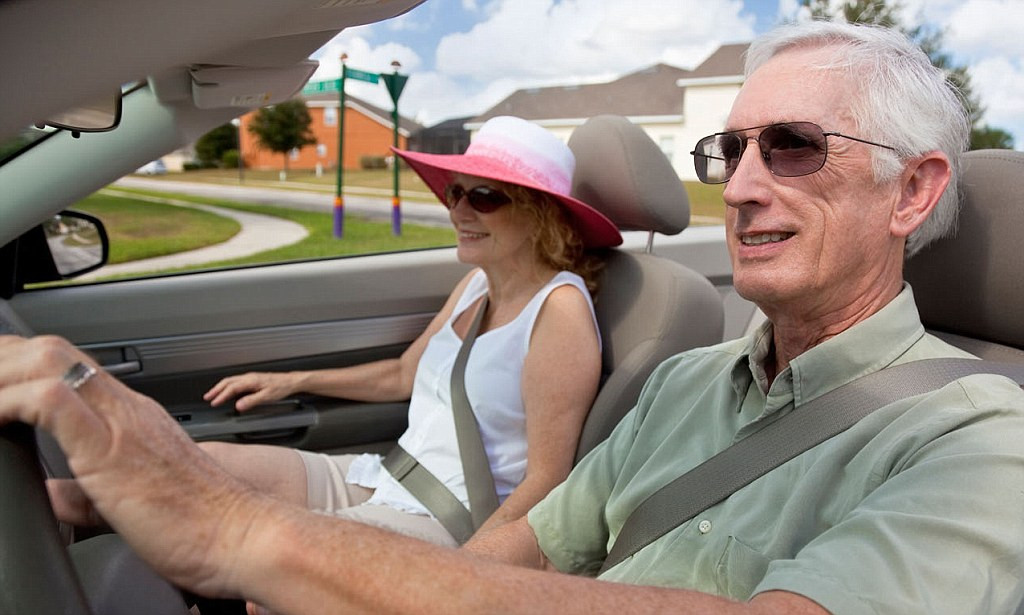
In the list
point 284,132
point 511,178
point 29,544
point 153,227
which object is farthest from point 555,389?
point 284,132

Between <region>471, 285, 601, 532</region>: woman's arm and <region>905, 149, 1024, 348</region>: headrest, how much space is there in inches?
33.5

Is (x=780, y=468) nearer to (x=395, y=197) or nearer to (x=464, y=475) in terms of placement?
(x=464, y=475)

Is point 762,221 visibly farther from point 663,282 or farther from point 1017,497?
point 663,282

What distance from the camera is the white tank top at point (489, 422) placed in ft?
7.75

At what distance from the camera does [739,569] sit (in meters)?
1.32

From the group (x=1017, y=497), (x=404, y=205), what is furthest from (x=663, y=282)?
(x=404, y=205)

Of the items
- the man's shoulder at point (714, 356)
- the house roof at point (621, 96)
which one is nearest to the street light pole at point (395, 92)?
the house roof at point (621, 96)

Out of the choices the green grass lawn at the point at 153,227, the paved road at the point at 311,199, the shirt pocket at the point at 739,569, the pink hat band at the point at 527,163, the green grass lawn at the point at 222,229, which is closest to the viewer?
the shirt pocket at the point at 739,569

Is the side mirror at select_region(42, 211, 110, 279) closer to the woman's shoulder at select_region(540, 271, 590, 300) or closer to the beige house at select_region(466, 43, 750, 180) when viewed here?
the woman's shoulder at select_region(540, 271, 590, 300)

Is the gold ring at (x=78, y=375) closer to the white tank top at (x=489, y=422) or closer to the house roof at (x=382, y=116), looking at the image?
the white tank top at (x=489, y=422)

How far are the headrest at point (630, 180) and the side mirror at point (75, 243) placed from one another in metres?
1.49

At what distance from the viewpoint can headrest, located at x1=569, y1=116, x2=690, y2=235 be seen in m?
2.59

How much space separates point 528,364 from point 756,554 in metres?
1.08

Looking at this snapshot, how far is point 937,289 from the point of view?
5.66 feet
